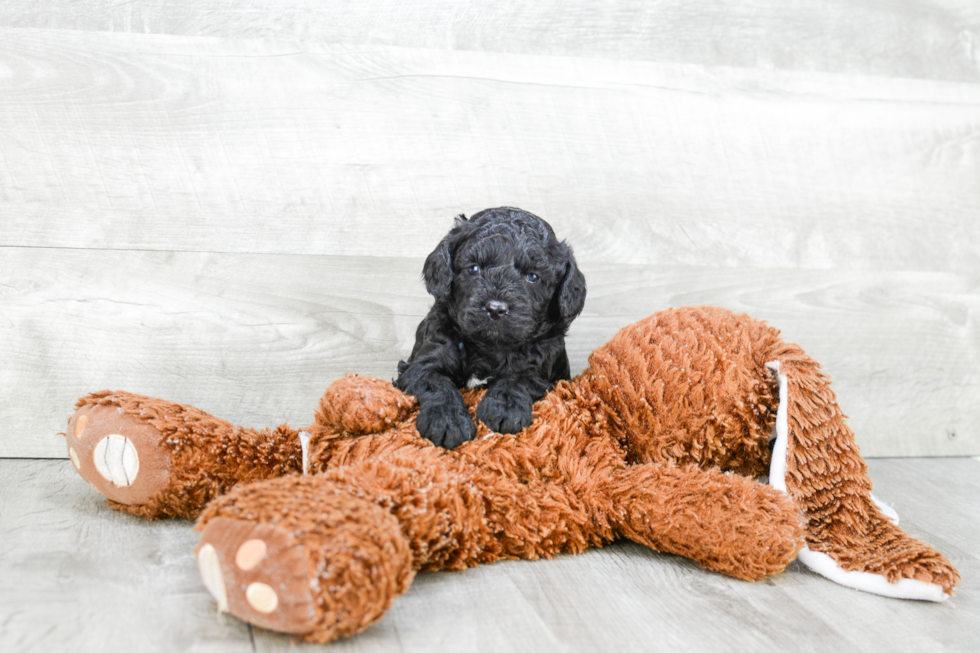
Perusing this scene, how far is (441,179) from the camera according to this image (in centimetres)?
192

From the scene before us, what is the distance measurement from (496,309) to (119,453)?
0.70m

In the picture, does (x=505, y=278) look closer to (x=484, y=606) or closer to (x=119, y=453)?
(x=484, y=606)

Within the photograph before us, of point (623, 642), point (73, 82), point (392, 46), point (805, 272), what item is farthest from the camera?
point (805, 272)

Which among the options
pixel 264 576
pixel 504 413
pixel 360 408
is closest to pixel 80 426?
pixel 360 408

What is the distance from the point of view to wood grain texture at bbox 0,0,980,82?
70.2 inches

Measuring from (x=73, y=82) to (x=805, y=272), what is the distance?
1921 mm

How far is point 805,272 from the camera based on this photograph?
2.14 metres

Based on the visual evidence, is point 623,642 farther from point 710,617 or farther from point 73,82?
point 73,82

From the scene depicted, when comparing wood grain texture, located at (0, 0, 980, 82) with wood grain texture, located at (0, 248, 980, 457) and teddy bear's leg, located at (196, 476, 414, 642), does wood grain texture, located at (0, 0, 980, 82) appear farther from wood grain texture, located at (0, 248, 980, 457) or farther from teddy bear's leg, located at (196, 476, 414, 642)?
teddy bear's leg, located at (196, 476, 414, 642)

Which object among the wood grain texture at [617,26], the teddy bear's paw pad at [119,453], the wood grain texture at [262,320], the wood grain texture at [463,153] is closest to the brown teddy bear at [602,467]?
the teddy bear's paw pad at [119,453]

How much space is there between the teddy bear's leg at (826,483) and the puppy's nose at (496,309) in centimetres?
54

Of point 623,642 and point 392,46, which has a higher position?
point 392,46

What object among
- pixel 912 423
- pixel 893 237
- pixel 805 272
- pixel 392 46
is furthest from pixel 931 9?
pixel 392 46

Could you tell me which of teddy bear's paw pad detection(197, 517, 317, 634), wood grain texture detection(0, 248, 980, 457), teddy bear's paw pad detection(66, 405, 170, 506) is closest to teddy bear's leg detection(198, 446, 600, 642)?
teddy bear's paw pad detection(197, 517, 317, 634)
